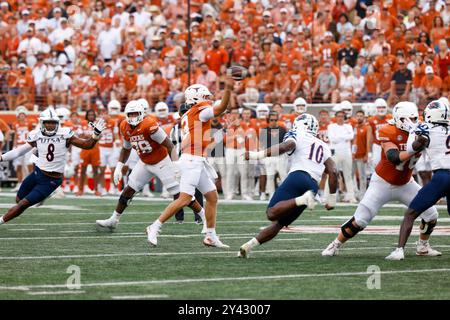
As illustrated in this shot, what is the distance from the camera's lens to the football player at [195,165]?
10766 millimetres

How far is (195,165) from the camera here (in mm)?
10898

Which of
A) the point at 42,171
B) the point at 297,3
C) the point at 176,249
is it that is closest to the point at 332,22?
the point at 297,3

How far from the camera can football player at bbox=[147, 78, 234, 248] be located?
35.3 feet

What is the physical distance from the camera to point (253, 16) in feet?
77.4

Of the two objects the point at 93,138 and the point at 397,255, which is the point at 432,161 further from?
the point at 93,138

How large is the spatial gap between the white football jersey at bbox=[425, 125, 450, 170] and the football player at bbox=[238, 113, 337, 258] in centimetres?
93

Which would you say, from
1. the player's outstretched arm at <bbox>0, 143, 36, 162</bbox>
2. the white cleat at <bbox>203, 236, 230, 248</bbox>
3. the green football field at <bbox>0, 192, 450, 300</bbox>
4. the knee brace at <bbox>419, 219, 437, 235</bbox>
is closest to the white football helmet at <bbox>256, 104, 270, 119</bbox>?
the green football field at <bbox>0, 192, 450, 300</bbox>

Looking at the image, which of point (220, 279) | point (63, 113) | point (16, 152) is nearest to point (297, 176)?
point (220, 279)

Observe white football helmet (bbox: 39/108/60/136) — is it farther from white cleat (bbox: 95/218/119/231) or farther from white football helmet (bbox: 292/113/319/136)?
white football helmet (bbox: 292/113/319/136)

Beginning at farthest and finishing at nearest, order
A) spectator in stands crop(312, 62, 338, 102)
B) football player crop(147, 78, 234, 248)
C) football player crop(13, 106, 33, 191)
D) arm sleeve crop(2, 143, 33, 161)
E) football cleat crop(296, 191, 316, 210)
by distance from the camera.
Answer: football player crop(13, 106, 33, 191), spectator in stands crop(312, 62, 338, 102), arm sleeve crop(2, 143, 33, 161), football player crop(147, 78, 234, 248), football cleat crop(296, 191, 316, 210)

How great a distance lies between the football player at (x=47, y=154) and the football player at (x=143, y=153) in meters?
0.46

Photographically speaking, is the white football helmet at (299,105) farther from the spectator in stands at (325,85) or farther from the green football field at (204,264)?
the green football field at (204,264)

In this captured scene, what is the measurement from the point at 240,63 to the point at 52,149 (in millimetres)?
9881
